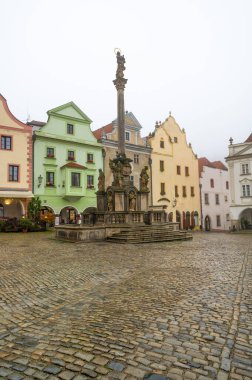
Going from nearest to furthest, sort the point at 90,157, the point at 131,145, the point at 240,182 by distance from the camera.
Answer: the point at 90,157, the point at 131,145, the point at 240,182

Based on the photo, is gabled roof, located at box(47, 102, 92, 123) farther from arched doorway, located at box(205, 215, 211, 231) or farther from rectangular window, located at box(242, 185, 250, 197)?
arched doorway, located at box(205, 215, 211, 231)

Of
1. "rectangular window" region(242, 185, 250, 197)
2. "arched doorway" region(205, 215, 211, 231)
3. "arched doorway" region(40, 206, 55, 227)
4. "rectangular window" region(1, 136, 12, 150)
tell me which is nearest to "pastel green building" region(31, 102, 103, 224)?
"arched doorway" region(40, 206, 55, 227)

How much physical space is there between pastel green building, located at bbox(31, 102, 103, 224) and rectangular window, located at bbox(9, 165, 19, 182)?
187 cm

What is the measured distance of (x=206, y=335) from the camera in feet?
11.5

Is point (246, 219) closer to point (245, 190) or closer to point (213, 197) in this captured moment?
point (245, 190)

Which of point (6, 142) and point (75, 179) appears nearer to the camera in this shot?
point (6, 142)

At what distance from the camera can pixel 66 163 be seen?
31469 millimetres

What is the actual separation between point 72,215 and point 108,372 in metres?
30.6

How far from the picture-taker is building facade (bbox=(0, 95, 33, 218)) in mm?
27125

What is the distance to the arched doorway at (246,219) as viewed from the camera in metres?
36.6

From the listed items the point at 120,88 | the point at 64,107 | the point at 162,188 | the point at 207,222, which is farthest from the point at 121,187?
the point at 207,222

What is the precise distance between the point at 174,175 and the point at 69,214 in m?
16.9

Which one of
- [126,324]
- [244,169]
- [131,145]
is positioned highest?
[131,145]

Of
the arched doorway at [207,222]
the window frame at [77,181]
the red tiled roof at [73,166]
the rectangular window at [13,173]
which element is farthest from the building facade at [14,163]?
the arched doorway at [207,222]
